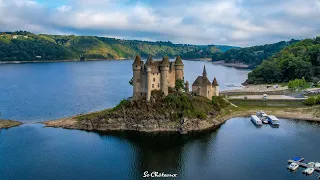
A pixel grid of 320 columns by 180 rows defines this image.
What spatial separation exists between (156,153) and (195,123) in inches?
677

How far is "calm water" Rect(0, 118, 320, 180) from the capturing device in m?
49.7

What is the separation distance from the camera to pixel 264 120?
78688 mm

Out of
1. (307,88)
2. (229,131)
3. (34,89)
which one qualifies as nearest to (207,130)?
(229,131)

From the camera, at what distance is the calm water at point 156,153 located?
49688 mm

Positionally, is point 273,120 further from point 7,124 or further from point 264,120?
point 7,124

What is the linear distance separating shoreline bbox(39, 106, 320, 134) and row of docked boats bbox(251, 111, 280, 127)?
4393 mm

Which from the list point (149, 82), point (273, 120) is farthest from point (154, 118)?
point (273, 120)

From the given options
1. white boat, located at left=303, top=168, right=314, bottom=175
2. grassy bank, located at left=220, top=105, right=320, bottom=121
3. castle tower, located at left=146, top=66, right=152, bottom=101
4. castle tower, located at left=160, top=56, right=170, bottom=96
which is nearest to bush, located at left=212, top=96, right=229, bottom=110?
grassy bank, located at left=220, top=105, right=320, bottom=121

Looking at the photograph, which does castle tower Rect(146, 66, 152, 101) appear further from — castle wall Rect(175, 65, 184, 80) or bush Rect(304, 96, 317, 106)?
bush Rect(304, 96, 317, 106)

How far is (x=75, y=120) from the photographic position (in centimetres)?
7762

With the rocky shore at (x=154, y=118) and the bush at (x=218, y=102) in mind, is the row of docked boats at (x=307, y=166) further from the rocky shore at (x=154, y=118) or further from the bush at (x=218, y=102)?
the bush at (x=218, y=102)

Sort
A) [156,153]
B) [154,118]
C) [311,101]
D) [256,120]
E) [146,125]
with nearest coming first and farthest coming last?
[156,153]
[146,125]
[154,118]
[256,120]
[311,101]

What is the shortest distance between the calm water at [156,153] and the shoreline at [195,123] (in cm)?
288

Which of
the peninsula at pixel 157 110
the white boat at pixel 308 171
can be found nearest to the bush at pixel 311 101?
the peninsula at pixel 157 110
